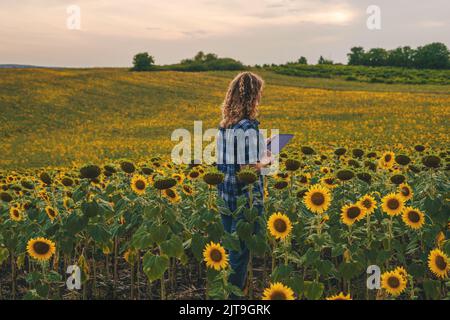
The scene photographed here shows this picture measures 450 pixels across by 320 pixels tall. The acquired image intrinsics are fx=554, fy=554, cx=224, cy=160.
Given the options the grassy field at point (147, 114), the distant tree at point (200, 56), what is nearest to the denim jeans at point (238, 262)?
the grassy field at point (147, 114)

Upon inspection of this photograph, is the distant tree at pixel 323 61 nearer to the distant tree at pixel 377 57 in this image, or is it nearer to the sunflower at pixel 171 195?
the distant tree at pixel 377 57

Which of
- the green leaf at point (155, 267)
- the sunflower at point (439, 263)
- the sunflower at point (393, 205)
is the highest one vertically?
the sunflower at point (393, 205)

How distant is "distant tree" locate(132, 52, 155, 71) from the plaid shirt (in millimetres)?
48268

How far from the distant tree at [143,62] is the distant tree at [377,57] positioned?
3092 centimetres

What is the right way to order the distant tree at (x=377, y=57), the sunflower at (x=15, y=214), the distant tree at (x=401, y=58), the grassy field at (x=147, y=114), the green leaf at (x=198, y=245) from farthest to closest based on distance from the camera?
1. the distant tree at (x=377, y=57)
2. the distant tree at (x=401, y=58)
3. the grassy field at (x=147, y=114)
4. the sunflower at (x=15, y=214)
5. the green leaf at (x=198, y=245)

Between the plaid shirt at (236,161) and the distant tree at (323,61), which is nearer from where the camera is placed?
the plaid shirt at (236,161)

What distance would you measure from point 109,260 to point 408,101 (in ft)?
Result: 86.4

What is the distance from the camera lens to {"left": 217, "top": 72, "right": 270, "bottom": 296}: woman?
473cm

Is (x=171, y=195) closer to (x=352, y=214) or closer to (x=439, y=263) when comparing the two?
(x=352, y=214)

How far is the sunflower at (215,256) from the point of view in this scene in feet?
13.3

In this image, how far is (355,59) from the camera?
74000mm

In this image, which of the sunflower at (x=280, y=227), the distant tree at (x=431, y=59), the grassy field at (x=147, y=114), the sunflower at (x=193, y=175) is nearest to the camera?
the sunflower at (x=280, y=227)
